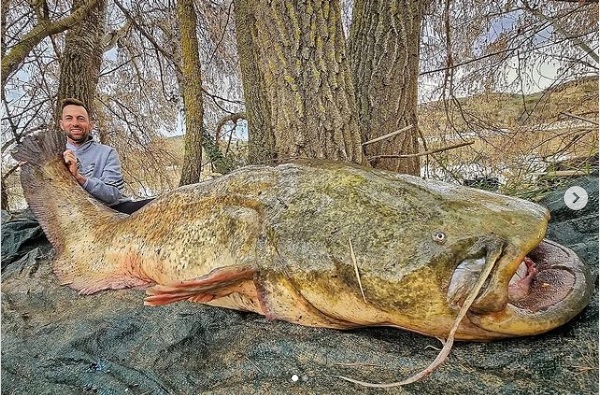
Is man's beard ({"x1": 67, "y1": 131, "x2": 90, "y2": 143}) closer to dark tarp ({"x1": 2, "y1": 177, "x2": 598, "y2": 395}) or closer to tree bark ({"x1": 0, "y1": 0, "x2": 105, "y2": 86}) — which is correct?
tree bark ({"x1": 0, "y1": 0, "x2": 105, "y2": 86})

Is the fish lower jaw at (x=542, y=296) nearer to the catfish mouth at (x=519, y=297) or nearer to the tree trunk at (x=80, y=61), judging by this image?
the catfish mouth at (x=519, y=297)

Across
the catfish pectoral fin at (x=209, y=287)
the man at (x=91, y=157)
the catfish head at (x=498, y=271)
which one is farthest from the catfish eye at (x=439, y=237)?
the man at (x=91, y=157)

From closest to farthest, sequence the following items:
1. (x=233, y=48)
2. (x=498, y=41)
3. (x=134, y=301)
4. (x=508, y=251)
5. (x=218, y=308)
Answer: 1. (x=508, y=251)
2. (x=218, y=308)
3. (x=134, y=301)
4. (x=498, y=41)
5. (x=233, y=48)

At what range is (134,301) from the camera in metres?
2.06

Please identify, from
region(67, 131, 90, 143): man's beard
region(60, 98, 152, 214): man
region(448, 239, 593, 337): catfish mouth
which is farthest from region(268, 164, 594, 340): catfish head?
region(67, 131, 90, 143): man's beard

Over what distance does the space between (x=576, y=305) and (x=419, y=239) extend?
475 millimetres

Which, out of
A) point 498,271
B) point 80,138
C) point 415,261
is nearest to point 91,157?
point 80,138

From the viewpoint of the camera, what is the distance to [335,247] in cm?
151

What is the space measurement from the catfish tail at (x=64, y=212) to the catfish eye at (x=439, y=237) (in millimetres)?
1719

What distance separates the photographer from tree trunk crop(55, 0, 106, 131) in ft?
18.2

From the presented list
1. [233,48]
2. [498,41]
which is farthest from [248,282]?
[233,48]

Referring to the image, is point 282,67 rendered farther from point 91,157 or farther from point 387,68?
point 91,157

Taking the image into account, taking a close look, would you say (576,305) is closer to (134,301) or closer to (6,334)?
(134,301)

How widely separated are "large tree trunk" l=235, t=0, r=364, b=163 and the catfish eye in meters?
1.19
